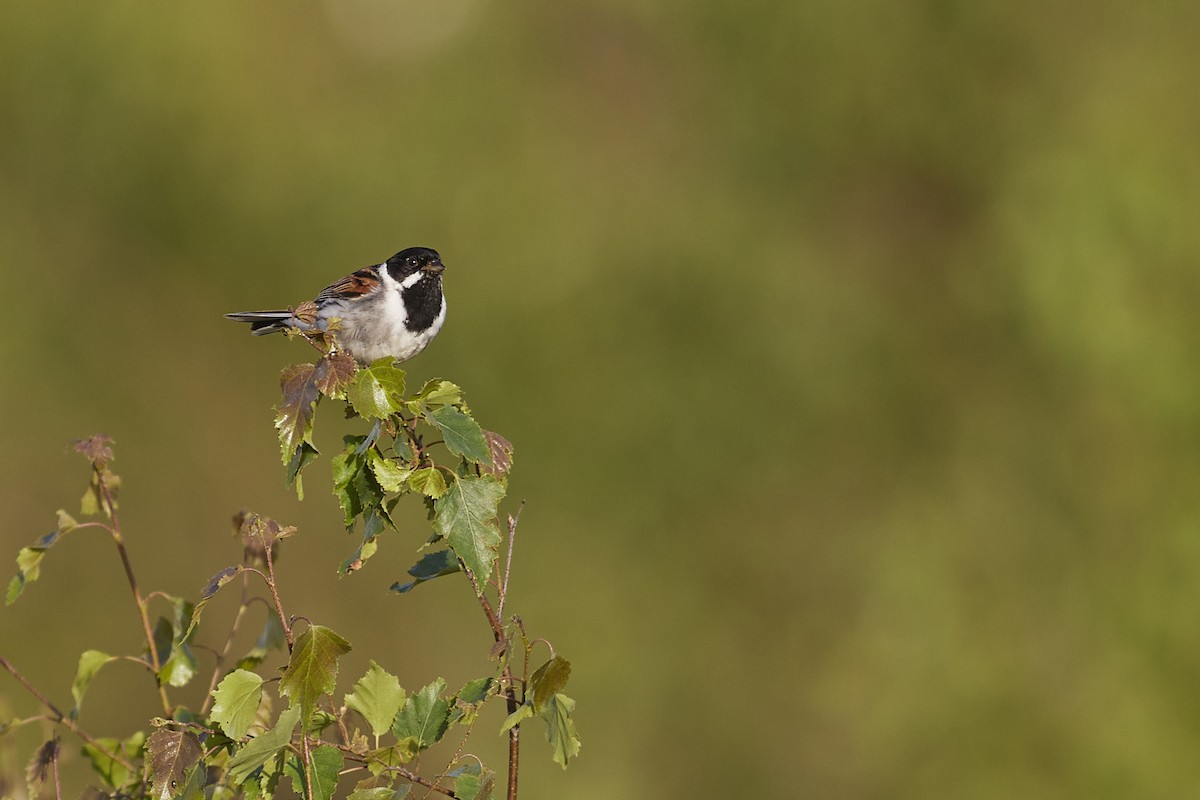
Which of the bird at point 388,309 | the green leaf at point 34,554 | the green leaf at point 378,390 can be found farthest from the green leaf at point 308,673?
the bird at point 388,309

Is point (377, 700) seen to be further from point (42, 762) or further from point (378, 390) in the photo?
point (42, 762)

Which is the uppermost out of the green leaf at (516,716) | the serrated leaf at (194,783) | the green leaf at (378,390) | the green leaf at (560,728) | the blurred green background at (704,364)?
the blurred green background at (704,364)

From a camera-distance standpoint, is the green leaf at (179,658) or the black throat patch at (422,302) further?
the black throat patch at (422,302)

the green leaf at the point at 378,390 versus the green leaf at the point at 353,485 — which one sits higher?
the green leaf at the point at 378,390

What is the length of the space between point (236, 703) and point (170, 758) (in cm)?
15

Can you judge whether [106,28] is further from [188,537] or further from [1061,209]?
[1061,209]

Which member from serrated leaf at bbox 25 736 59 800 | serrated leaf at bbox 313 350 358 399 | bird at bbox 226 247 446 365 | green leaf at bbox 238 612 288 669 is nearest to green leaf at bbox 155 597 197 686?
green leaf at bbox 238 612 288 669

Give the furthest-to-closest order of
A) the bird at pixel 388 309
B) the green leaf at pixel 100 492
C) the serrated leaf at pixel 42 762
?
1. the bird at pixel 388 309
2. the green leaf at pixel 100 492
3. the serrated leaf at pixel 42 762

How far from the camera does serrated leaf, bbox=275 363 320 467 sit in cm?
232

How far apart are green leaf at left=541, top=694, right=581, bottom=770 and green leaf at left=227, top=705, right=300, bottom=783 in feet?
1.35

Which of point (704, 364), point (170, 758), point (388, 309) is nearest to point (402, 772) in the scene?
point (170, 758)

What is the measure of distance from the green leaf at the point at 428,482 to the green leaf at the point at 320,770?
0.46 meters

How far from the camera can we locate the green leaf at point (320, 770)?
206cm

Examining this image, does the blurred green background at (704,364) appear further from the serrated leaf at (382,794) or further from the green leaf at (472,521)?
the serrated leaf at (382,794)
